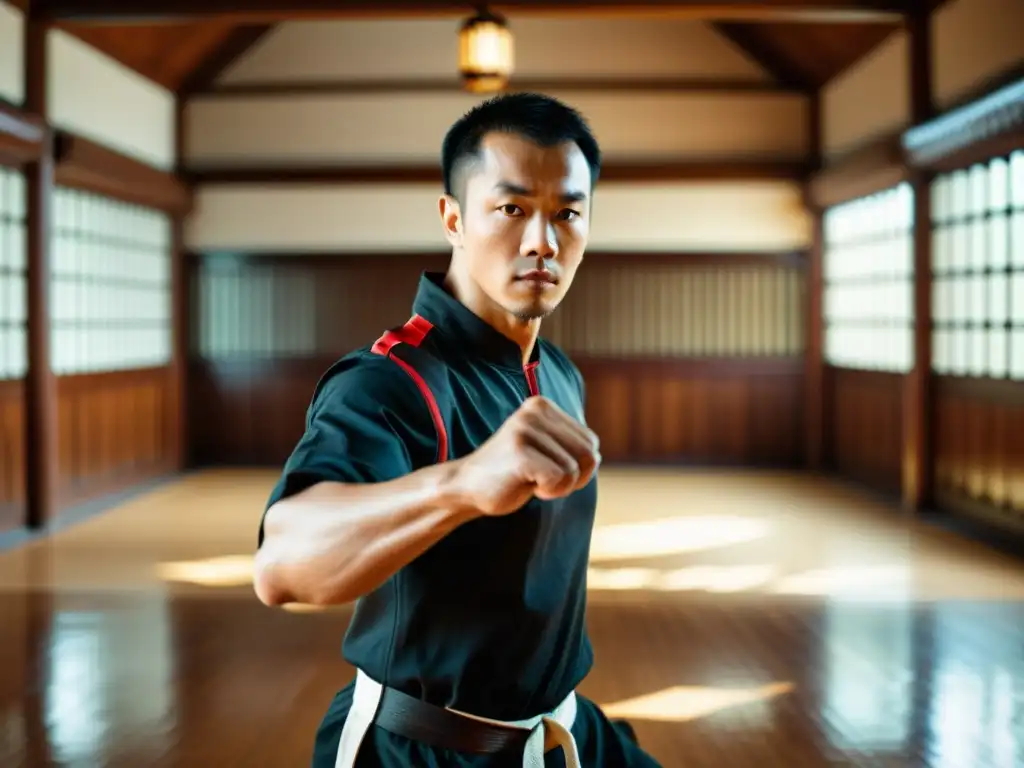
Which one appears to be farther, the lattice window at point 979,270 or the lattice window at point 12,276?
the lattice window at point 12,276

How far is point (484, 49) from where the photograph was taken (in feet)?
16.8

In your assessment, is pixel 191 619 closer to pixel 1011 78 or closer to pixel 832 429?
pixel 1011 78

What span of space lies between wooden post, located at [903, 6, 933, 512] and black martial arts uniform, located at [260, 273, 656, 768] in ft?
18.2

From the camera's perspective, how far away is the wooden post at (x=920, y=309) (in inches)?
245

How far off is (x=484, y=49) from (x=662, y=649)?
9.22ft

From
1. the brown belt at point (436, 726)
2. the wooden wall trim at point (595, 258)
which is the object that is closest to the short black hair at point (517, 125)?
the brown belt at point (436, 726)

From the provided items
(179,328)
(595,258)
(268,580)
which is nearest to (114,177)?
(179,328)

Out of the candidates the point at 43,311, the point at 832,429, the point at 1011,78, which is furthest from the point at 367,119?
the point at 1011,78

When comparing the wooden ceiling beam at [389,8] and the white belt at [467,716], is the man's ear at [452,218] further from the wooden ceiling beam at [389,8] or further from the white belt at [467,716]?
the wooden ceiling beam at [389,8]

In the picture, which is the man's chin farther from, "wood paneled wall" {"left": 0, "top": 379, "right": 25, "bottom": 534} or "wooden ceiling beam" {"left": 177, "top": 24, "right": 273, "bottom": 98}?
"wooden ceiling beam" {"left": 177, "top": 24, "right": 273, "bottom": 98}

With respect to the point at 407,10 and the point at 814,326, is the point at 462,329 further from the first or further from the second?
the point at 814,326

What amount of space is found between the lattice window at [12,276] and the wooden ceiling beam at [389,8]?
0.92 metres

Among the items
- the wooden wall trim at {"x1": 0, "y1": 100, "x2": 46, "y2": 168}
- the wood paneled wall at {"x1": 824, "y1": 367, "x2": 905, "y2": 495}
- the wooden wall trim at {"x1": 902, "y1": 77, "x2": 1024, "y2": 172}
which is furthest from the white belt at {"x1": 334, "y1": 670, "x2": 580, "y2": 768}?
the wood paneled wall at {"x1": 824, "y1": 367, "x2": 905, "y2": 495}

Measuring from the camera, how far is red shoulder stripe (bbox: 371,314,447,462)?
984 mm
